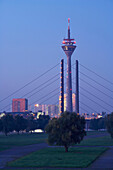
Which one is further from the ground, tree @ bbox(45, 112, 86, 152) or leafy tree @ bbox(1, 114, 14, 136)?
leafy tree @ bbox(1, 114, 14, 136)

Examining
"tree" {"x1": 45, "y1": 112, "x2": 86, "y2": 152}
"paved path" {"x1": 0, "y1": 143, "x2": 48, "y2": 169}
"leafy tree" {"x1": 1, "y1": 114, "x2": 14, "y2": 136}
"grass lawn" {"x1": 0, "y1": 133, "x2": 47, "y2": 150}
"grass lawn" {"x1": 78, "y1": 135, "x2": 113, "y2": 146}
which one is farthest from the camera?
"leafy tree" {"x1": 1, "y1": 114, "x2": 14, "y2": 136}

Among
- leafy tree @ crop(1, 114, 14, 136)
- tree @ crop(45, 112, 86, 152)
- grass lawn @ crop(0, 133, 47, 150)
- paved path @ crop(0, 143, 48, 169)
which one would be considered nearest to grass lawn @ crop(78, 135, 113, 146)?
grass lawn @ crop(0, 133, 47, 150)

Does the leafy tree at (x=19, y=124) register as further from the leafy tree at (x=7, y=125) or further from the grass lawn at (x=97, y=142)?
the grass lawn at (x=97, y=142)

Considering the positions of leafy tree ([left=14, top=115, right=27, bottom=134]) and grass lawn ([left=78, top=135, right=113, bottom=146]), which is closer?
grass lawn ([left=78, top=135, right=113, bottom=146])

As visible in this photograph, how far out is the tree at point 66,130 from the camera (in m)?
60.7

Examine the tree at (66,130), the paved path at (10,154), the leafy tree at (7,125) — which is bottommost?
the paved path at (10,154)

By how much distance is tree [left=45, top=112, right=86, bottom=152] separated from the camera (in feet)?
199

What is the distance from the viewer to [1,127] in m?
156

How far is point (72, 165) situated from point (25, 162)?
7.12m

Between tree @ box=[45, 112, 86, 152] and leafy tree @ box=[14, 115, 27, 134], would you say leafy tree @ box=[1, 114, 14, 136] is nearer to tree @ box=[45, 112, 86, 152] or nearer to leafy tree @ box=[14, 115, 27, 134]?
leafy tree @ box=[14, 115, 27, 134]

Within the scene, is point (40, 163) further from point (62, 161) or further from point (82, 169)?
point (82, 169)

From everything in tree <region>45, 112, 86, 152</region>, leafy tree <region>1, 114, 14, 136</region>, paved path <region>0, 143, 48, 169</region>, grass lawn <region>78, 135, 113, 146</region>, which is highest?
leafy tree <region>1, 114, 14, 136</region>

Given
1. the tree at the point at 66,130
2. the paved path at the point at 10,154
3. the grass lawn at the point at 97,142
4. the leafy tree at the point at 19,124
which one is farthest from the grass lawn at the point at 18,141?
the leafy tree at the point at 19,124

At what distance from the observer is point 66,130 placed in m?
61.2
